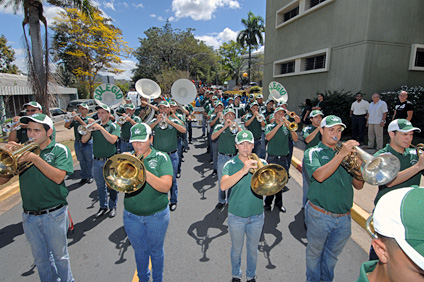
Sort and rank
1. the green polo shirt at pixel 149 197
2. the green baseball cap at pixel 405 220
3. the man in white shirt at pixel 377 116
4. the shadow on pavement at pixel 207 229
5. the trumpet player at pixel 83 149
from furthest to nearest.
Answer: the man in white shirt at pixel 377 116 → the trumpet player at pixel 83 149 → the shadow on pavement at pixel 207 229 → the green polo shirt at pixel 149 197 → the green baseball cap at pixel 405 220

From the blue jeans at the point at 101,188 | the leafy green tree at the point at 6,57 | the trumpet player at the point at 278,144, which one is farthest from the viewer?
the leafy green tree at the point at 6,57

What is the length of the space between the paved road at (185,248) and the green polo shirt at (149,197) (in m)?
1.15

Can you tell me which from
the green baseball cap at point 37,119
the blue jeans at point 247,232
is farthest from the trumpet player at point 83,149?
the blue jeans at point 247,232

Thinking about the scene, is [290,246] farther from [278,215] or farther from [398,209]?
[398,209]

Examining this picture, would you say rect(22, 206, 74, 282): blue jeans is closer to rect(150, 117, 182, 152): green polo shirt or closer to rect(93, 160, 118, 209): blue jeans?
rect(93, 160, 118, 209): blue jeans

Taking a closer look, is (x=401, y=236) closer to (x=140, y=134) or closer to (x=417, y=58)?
(x=140, y=134)

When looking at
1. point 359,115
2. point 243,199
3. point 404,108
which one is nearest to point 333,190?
point 243,199

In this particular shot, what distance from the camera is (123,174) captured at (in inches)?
104

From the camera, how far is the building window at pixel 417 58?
10.9m

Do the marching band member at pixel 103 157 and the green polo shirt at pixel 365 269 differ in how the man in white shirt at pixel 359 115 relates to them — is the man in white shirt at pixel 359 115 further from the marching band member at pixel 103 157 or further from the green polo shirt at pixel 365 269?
the green polo shirt at pixel 365 269

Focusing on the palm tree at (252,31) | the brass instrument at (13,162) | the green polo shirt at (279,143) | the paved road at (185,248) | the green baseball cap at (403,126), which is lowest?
the paved road at (185,248)

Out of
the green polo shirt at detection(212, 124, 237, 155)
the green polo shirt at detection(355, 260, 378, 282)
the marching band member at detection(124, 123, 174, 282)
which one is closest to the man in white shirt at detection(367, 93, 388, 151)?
the green polo shirt at detection(212, 124, 237, 155)

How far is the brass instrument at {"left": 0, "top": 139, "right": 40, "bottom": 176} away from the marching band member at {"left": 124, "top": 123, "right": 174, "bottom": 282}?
3.91ft

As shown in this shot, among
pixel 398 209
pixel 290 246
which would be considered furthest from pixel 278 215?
pixel 398 209
